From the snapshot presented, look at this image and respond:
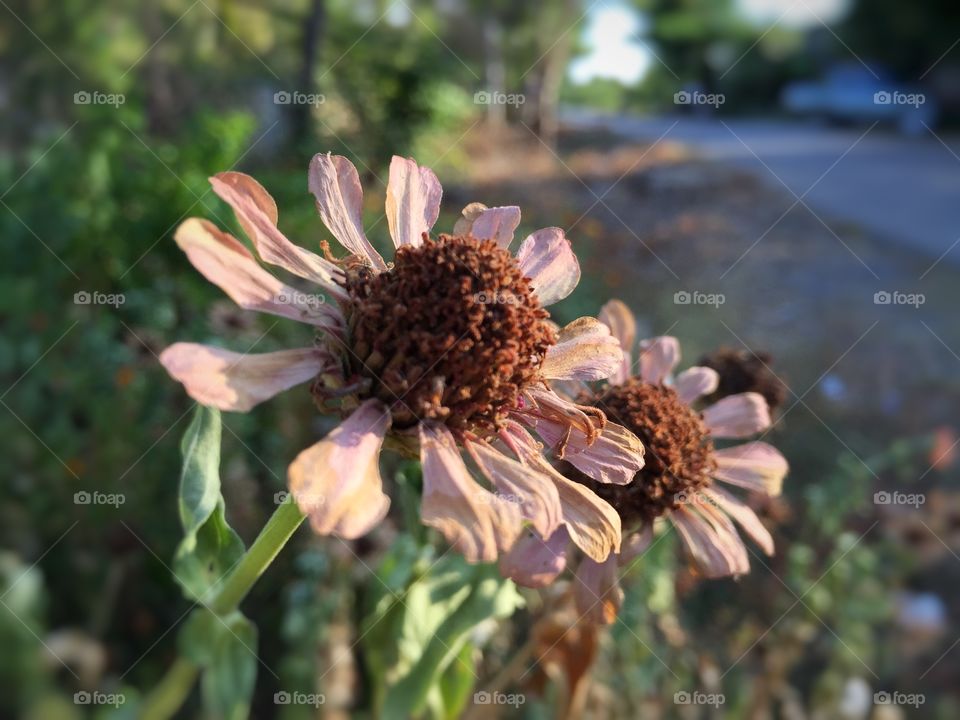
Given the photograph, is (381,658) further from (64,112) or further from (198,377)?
(64,112)

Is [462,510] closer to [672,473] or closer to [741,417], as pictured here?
[672,473]

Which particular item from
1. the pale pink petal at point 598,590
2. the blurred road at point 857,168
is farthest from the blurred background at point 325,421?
the blurred road at point 857,168

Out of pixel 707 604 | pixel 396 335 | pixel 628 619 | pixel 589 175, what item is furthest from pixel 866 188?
pixel 396 335

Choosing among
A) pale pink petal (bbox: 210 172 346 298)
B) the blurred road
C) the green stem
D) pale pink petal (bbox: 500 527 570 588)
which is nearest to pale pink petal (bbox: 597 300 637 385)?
pale pink petal (bbox: 500 527 570 588)

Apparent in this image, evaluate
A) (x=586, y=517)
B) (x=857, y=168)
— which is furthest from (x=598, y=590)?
(x=857, y=168)

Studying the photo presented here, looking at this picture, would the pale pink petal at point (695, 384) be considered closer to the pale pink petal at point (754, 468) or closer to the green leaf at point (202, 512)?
the pale pink petal at point (754, 468)

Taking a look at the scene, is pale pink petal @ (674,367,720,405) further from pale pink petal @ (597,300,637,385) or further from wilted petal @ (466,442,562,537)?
wilted petal @ (466,442,562,537)
